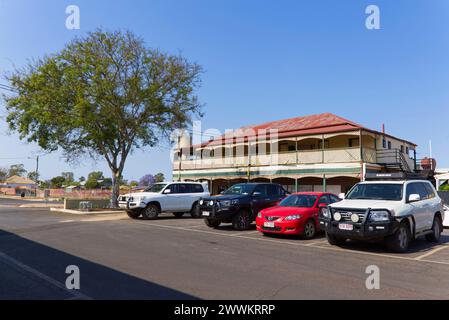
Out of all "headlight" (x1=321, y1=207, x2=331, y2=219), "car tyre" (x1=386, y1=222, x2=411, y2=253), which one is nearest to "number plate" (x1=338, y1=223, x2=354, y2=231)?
"headlight" (x1=321, y1=207, x2=331, y2=219)

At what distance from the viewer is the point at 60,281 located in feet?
19.3

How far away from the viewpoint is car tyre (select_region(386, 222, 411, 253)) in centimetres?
855

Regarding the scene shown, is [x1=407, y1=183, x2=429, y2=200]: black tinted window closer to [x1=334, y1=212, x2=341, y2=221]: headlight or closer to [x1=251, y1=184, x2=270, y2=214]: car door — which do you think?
[x1=334, y1=212, x2=341, y2=221]: headlight

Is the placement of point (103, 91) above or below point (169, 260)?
above

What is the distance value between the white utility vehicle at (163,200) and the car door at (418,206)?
10.4m

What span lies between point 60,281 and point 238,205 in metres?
8.19

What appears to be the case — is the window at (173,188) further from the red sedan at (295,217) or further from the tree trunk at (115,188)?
the tree trunk at (115,188)

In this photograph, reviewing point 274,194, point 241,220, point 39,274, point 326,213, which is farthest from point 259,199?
point 39,274

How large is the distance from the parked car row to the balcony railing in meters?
9.38
